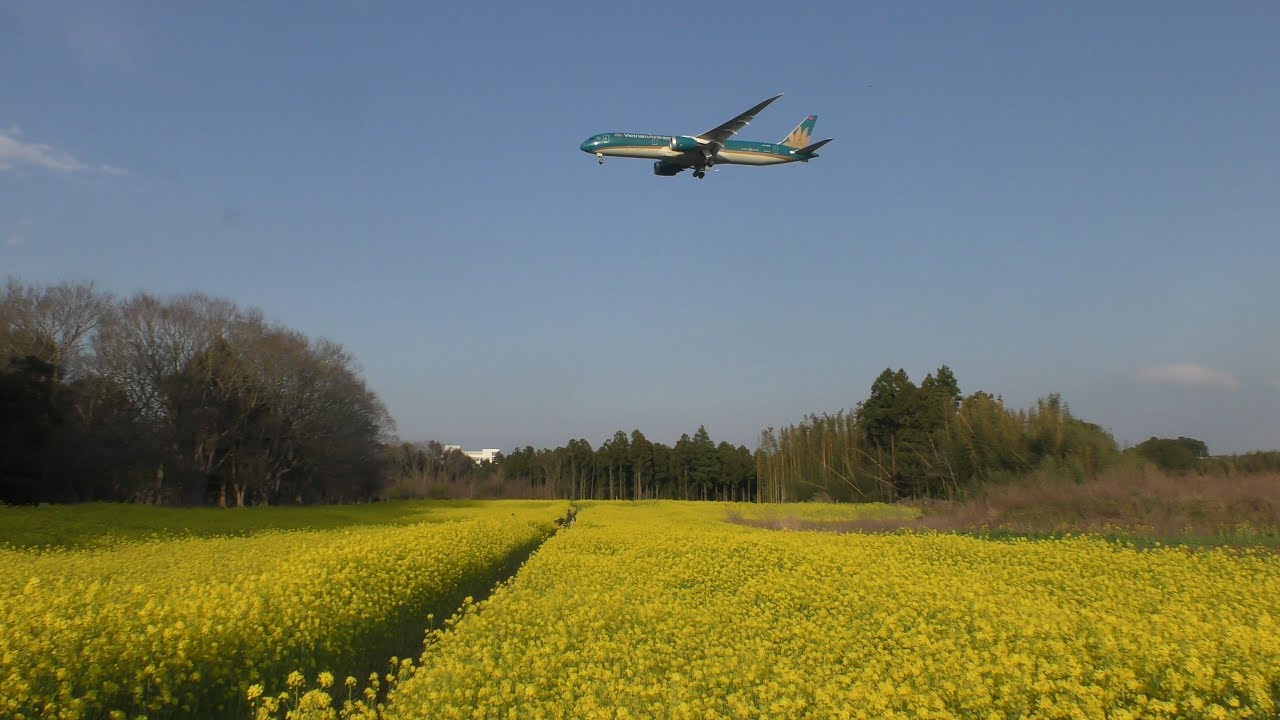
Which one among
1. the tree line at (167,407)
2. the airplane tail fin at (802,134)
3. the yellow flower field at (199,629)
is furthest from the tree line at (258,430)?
the yellow flower field at (199,629)

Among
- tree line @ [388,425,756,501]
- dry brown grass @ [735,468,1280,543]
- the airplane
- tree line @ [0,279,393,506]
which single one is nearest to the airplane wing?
the airplane

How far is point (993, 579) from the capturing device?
11.3 m

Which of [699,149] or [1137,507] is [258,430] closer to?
[699,149]

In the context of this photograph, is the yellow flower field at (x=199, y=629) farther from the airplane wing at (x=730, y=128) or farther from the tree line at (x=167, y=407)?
the tree line at (x=167, y=407)

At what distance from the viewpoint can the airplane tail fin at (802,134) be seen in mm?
31644

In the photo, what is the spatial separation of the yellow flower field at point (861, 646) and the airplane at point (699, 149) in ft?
54.9

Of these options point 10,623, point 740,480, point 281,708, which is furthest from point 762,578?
point 740,480

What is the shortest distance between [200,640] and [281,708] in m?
1.35

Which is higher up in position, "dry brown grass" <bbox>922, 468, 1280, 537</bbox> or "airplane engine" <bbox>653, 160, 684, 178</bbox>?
"airplane engine" <bbox>653, 160, 684, 178</bbox>

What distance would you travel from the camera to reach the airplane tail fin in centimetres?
3164

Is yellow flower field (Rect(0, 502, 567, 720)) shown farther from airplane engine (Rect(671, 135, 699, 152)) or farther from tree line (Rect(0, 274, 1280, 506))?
tree line (Rect(0, 274, 1280, 506))

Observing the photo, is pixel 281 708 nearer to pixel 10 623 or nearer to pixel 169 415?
pixel 10 623

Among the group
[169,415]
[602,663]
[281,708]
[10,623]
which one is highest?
[169,415]

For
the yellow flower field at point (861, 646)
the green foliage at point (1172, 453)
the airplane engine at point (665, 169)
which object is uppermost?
the airplane engine at point (665, 169)
